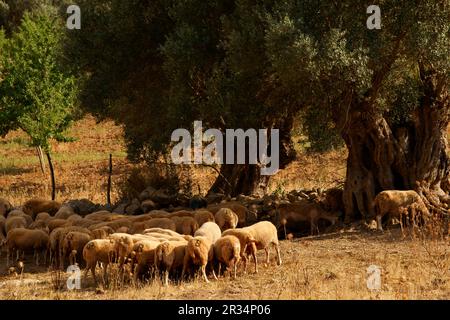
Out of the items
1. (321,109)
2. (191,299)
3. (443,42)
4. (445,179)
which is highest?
(443,42)

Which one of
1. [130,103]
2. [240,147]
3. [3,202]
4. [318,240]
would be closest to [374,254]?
[318,240]

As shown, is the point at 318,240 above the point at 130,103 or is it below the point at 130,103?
below

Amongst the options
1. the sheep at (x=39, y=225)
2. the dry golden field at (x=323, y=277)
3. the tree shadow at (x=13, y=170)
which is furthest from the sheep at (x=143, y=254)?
the tree shadow at (x=13, y=170)

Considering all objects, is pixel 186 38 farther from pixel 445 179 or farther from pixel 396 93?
pixel 445 179

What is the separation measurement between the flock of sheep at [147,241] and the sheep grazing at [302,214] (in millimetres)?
1076

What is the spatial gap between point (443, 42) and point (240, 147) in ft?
20.6

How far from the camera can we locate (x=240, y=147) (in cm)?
1920

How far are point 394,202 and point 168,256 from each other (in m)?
6.41

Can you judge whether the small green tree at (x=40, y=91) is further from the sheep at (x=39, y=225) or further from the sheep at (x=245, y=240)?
the sheep at (x=245, y=240)

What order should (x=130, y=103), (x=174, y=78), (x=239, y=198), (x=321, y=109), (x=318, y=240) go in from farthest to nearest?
(x=130, y=103), (x=239, y=198), (x=174, y=78), (x=321, y=109), (x=318, y=240)

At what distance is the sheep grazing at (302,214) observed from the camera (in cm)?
1800

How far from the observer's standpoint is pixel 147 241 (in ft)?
41.5

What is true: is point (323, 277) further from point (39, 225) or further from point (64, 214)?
point (64, 214)

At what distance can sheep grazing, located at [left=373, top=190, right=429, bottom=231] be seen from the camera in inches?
650
